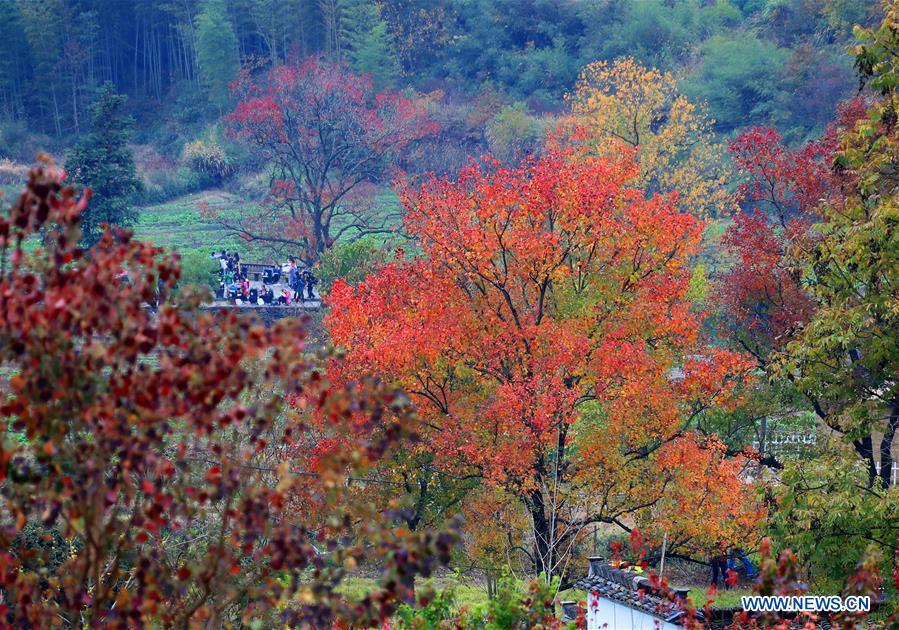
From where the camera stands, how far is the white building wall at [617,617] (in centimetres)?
1312

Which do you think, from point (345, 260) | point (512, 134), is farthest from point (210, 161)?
point (345, 260)

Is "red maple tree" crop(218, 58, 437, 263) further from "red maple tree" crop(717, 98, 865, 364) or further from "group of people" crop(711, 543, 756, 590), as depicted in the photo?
"group of people" crop(711, 543, 756, 590)

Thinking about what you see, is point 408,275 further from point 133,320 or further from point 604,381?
point 133,320

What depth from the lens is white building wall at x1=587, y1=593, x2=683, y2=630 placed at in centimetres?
1312

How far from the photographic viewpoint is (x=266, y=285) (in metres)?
40.1

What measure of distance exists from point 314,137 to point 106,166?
8858 mm

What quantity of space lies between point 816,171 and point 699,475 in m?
8.35

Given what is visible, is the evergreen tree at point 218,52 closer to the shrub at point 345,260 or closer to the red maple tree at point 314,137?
the red maple tree at point 314,137

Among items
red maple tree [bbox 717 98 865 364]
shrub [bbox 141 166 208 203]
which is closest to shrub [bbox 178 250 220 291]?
shrub [bbox 141 166 208 203]

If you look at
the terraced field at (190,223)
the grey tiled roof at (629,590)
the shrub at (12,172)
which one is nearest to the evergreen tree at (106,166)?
the terraced field at (190,223)

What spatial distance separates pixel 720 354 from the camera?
19.2 metres

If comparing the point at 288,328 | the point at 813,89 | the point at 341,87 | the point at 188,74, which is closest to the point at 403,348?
the point at 288,328

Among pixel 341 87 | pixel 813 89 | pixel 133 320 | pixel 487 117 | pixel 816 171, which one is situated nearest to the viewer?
pixel 133 320

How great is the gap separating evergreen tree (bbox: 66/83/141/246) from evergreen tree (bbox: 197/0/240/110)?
21.9m
